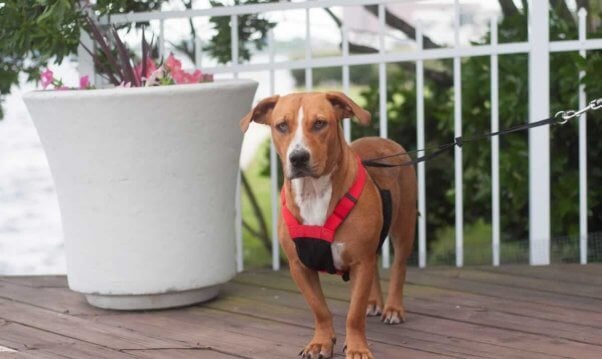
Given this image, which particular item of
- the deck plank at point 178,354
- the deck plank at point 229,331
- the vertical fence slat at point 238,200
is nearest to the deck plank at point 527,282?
the vertical fence slat at point 238,200

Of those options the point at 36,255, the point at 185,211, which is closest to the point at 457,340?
the point at 185,211

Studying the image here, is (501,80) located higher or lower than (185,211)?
higher

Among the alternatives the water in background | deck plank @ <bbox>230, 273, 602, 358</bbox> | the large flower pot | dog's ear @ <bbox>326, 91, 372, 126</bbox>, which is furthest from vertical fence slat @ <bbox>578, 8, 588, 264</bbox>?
the water in background

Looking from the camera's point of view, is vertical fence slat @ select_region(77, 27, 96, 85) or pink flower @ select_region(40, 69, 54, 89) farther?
vertical fence slat @ select_region(77, 27, 96, 85)

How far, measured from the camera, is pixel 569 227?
20.6ft

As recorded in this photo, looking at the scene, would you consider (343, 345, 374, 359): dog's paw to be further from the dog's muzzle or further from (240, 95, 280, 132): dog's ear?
(240, 95, 280, 132): dog's ear

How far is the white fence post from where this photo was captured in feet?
18.5

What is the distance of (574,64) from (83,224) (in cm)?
291

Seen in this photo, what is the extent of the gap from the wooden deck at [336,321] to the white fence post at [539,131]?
206 mm

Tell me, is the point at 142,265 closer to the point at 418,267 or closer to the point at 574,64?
the point at 418,267

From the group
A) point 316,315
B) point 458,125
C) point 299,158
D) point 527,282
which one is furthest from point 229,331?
point 458,125

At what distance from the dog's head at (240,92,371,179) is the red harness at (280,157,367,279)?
15 cm

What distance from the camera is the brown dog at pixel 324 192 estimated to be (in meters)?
3.86

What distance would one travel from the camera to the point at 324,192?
159 inches
